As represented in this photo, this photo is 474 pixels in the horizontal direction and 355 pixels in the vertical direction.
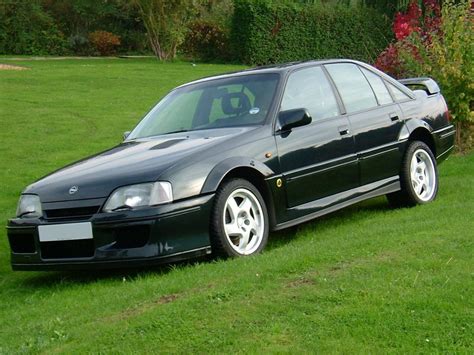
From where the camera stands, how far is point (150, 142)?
6.93 meters

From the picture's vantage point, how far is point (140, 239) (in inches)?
229

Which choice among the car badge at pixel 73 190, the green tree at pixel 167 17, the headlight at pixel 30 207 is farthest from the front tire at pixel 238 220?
the green tree at pixel 167 17

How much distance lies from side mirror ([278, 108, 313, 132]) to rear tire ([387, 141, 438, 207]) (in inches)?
60.4

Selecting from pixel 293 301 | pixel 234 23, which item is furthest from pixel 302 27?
pixel 293 301

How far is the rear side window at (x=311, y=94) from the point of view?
723 centimetres

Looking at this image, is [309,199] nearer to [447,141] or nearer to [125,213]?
[125,213]

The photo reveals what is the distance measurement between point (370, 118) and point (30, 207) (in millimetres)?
3231

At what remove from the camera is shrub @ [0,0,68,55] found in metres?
38.6

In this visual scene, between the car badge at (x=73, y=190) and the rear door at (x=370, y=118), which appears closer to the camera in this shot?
the car badge at (x=73, y=190)

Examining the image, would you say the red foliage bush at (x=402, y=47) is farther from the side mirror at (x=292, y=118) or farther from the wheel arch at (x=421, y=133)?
the side mirror at (x=292, y=118)

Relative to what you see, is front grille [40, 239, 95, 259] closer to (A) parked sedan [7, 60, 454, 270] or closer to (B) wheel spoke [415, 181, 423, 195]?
(A) parked sedan [7, 60, 454, 270]

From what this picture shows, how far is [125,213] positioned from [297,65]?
253 centimetres

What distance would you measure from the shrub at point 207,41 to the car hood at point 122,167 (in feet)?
93.3

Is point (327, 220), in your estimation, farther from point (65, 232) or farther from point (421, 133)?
point (65, 232)
